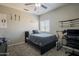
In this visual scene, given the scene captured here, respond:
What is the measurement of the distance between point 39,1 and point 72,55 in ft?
3.75

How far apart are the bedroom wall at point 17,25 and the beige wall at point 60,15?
0.24 metres

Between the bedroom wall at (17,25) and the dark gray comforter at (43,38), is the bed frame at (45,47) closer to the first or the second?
the dark gray comforter at (43,38)

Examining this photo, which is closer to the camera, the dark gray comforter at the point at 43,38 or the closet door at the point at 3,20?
the closet door at the point at 3,20

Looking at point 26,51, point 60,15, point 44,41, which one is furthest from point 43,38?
point 60,15

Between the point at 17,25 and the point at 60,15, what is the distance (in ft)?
2.86

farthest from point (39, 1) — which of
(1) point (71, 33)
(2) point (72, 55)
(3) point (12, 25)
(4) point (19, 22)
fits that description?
(2) point (72, 55)

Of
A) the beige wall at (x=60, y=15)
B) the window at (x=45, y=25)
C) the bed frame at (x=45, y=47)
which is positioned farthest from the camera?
the window at (x=45, y=25)

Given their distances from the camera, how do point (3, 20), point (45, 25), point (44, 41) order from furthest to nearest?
point (45, 25)
point (44, 41)
point (3, 20)

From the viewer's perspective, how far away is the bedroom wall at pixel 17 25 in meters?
1.51

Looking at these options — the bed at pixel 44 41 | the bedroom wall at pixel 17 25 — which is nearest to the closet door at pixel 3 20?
the bedroom wall at pixel 17 25

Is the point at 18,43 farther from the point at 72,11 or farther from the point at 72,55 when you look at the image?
the point at 72,11

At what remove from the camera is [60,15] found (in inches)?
62.5

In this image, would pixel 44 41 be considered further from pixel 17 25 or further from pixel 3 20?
pixel 3 20

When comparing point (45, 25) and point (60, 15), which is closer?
point (60, 15)
